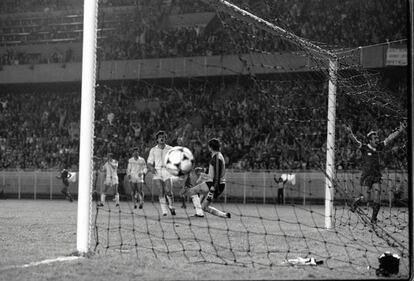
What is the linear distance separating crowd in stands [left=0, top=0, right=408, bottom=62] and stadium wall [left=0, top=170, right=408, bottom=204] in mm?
6244

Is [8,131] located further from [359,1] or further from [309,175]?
[359,1]

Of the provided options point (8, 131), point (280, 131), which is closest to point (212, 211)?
point (280, 131)

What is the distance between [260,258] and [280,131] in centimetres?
2046

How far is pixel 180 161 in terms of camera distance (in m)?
8.26

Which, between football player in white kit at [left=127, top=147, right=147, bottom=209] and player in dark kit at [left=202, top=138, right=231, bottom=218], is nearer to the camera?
player in dark kit at [left=202, top=138, right=231, bottom=218]

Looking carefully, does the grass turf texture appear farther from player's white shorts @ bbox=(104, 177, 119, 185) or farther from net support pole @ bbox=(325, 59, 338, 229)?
player's white shorts @ bbox=(104, 177, 119, 185)

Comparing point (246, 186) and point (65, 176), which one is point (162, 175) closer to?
point (246, 186)

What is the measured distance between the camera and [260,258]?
7.35 meters

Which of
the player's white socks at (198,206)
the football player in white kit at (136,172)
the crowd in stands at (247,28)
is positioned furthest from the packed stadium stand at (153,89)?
the player's white socks at (198,206)

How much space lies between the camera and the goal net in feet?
28.6

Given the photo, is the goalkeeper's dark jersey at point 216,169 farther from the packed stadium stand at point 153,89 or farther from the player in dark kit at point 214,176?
the packed stadium stand at point 153,89

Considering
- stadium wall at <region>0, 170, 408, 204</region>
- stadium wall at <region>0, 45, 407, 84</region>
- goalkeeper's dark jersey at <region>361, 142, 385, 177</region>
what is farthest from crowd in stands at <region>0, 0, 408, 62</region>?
goalkeeper's dark jersey at <region>361, 142, 385, 177</region>

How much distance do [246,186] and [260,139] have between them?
12.6 feet

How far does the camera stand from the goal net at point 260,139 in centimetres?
871
